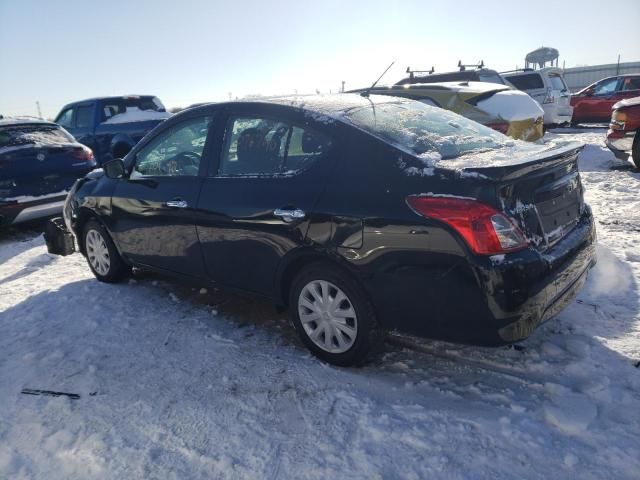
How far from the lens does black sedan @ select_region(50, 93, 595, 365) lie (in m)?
2.49

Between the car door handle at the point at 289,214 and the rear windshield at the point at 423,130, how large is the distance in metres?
0.63

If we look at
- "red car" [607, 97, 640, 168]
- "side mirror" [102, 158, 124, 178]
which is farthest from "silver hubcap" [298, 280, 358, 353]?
"red car" [607, 97, 640, 168]

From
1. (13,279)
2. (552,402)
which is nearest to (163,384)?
(552,402)

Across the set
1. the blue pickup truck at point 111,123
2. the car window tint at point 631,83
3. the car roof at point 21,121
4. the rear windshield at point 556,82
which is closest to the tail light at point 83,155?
the car roof at point 21,121

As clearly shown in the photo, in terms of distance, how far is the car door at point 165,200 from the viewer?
375 centimetres

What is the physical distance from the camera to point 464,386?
285 centimetres

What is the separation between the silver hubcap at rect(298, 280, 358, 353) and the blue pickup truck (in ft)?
28.0

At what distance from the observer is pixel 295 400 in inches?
111

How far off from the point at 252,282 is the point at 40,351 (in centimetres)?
161

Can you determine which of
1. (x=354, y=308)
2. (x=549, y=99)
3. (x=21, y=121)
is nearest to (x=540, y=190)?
(x=354, y=308)

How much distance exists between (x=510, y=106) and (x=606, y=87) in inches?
400

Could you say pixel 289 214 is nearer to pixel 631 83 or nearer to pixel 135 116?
pixel 135 116

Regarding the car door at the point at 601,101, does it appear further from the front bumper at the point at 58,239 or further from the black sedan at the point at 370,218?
the front bumper at the point at 58,239

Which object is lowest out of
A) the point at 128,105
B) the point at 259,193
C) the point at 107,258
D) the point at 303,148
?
the point at 107,258
